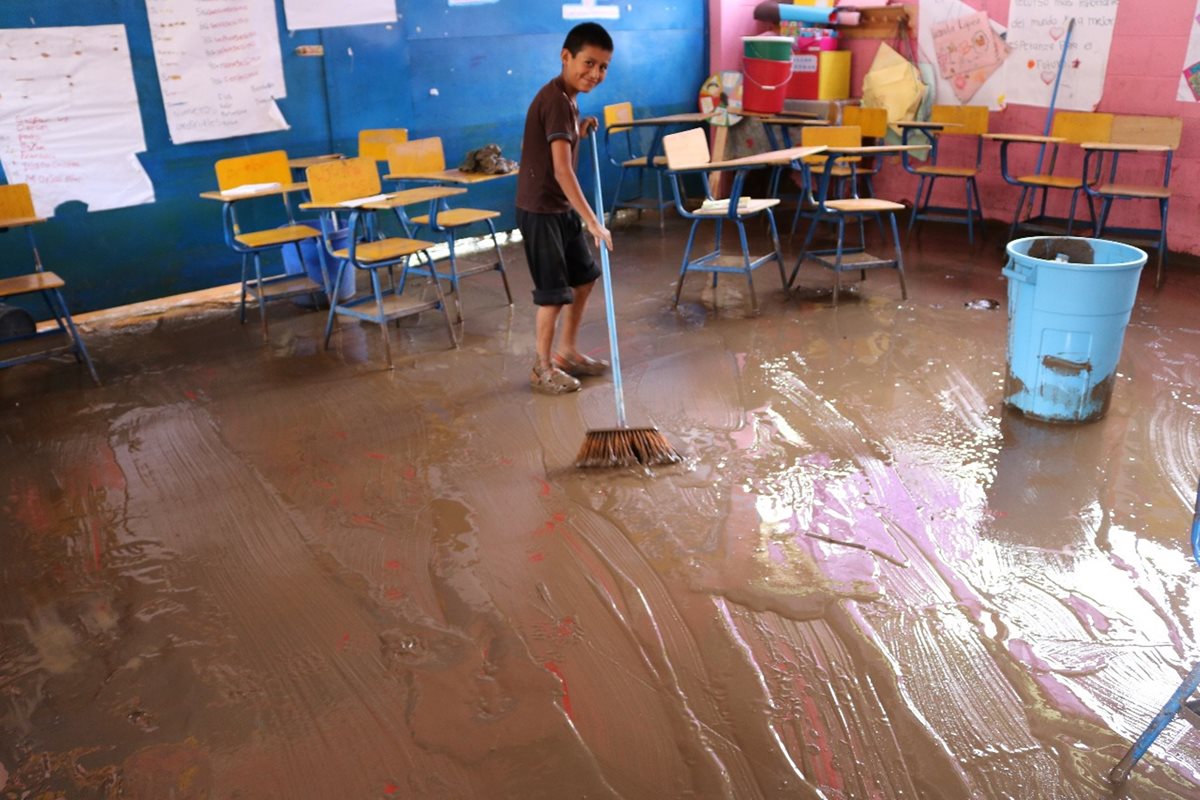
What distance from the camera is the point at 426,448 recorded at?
3664 millimetres

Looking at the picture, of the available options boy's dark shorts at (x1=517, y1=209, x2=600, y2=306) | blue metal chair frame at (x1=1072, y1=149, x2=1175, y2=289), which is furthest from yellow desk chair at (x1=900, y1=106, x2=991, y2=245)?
boy's dark shorts at (x1=517, y1=209, x2=600, y2=306)

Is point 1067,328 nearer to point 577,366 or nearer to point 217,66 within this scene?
point 577,366

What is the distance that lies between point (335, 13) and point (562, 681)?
17.6 feet

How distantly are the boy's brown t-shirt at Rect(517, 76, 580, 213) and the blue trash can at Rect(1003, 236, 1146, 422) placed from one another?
6.00 ft

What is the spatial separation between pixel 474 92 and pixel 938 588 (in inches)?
222

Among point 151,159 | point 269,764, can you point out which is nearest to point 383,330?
point 151,159

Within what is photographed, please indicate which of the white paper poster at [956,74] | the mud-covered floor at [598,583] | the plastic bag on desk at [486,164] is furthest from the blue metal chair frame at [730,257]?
the white paper poster at [956,74]

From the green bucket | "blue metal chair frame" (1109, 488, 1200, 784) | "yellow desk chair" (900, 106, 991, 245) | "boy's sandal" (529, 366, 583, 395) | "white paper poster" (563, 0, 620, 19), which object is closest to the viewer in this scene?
"blue metal chair frame" (1109, 488, 1200, 784)

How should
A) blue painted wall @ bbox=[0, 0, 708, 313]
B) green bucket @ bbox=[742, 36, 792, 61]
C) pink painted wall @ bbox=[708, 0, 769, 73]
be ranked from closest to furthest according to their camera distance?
blue painted wall @ bbox=[0, 0, 708, 313], green bucket @ bbox=[742, 36, 792, 61], pink painted wall @ bbox=[708, 0, 769, 73]

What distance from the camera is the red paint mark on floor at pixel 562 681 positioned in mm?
2189

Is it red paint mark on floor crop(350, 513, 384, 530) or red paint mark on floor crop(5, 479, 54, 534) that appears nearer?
red paint mark on floor crop(350, 513, 384, 530)

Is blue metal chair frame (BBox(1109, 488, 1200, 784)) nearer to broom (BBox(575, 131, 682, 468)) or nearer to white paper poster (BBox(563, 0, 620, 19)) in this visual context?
broom (BBox(575, 131, 682, 468))

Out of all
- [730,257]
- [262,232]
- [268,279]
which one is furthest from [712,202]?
[268,279]

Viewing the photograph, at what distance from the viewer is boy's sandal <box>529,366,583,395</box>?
4164 mm
